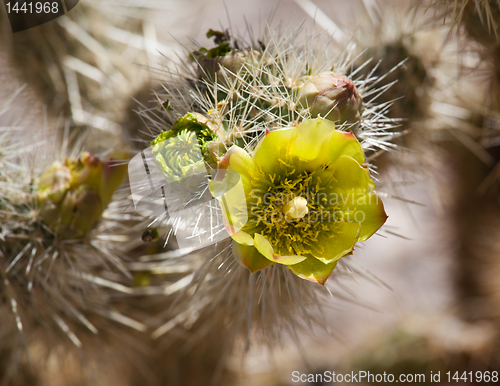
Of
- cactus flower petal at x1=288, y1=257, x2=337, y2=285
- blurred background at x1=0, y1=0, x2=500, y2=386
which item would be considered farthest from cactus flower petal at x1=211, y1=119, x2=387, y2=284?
blurred background at x1=0, y1=0, x2=500, y2=386

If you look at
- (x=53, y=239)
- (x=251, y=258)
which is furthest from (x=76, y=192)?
(x=251, y=258)

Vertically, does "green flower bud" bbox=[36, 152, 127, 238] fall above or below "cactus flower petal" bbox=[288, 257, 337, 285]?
above

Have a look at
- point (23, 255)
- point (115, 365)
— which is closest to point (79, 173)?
point (23, 255)

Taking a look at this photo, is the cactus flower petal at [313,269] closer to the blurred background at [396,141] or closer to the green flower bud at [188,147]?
A: the green flower bud at [188,147]

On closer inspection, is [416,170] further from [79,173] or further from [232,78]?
[79,173]

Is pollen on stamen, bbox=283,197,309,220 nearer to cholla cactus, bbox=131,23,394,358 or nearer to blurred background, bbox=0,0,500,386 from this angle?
cholla cactus, bbox=131,23,394,358

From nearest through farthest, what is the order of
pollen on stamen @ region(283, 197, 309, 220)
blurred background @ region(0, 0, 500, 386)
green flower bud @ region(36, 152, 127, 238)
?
pollen on stamen @ region(283, 197, 309, 220) → green flower bud @ region(36, 152, 127, 238) → blurred background @ region(0, 0, 500, 386)
